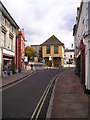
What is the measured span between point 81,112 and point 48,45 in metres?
44.7

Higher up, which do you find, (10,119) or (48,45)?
(48,45)

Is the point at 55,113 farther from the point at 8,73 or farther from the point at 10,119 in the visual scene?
the point at 8,73

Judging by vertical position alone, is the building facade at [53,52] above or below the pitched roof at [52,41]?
below

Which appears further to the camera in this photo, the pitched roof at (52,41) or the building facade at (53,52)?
the pitched roof at (52,41)

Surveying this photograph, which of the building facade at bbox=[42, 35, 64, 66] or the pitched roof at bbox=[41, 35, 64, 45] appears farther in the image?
the pitched roof at bbox=[41, 35, 64, 45]

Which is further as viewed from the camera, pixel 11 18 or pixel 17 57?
pixel 17 57

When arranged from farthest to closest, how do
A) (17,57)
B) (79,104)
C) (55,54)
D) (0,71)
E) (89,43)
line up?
1. (55,54)
2. (17,57)
3. (0,71)
4. (89,43)
5. (79,104)

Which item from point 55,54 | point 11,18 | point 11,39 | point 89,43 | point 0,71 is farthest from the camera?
point 55,54

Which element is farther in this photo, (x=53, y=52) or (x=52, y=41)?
(x=52, y=41)

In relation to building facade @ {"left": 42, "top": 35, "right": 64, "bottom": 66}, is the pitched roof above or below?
above

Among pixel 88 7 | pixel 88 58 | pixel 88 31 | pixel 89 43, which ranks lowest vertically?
pixel 88 58

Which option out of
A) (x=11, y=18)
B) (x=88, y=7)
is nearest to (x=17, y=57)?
(x=11, y=18)

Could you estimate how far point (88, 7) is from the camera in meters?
9.70

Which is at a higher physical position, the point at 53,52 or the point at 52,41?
the point at 52,41
